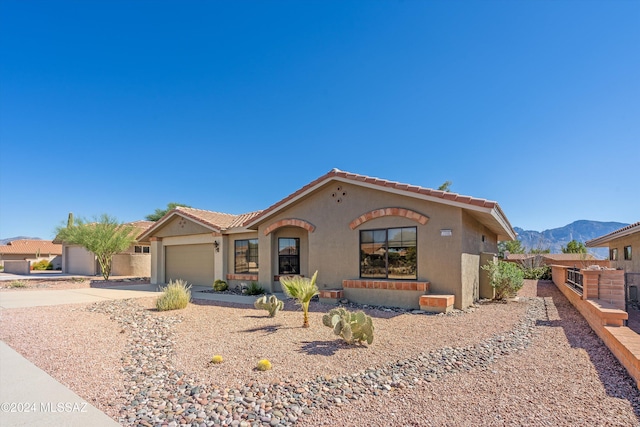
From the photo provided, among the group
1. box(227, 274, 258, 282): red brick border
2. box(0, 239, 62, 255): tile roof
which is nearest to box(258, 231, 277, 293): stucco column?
box(227, 274, 258, 282): red brick border

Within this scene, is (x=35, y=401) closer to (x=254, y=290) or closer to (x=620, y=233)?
(x=254, y=290)

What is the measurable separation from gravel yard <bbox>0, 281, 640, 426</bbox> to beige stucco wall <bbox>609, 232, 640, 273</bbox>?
7239 mm

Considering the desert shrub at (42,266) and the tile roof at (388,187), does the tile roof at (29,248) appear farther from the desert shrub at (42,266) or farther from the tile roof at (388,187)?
the tile roof at (388,187)

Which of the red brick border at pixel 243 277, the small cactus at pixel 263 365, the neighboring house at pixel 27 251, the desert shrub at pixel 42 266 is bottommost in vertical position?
the desert shrub at pixel 42 266

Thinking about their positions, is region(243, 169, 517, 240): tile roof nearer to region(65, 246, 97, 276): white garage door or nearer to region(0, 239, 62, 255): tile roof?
region(65, 246, 97, 276): white garage door

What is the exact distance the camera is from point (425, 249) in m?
11.0

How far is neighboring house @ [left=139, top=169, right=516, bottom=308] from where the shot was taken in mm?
10695

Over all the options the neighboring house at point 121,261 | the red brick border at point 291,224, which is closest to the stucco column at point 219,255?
the red brick border at point 291,224

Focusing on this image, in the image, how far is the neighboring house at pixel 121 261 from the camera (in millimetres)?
28328

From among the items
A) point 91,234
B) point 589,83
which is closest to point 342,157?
point 589,83

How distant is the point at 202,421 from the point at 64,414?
1.64 meters

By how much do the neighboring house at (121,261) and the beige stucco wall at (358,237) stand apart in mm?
18024

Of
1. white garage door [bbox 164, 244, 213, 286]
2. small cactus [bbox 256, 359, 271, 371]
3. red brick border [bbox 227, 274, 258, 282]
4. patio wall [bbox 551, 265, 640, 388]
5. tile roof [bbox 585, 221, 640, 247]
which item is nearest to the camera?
patio wall [bbox 551, 265, 640, 388]

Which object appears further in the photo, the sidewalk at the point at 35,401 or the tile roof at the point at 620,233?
the tile roof at the point at 620,233
